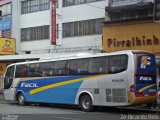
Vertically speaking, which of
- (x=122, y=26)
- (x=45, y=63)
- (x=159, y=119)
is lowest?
(x=159, y=119)

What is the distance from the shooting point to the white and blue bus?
18625mm

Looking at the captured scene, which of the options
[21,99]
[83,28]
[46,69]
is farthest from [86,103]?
[83,28]

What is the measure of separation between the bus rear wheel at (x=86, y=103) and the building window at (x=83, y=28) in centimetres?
1501

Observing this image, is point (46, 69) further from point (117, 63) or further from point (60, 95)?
point (117, 63)

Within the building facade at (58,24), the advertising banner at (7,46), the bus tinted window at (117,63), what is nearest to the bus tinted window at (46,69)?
the bus tinted window at (117,63)

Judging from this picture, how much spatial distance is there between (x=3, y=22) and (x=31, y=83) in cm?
2397

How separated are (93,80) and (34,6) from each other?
24302mm

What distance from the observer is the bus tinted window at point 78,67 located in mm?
20875

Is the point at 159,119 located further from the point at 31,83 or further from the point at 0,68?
the point at 0,68

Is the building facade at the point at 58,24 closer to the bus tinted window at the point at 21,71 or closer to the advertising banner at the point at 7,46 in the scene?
the advertising banner at the point at 7,46

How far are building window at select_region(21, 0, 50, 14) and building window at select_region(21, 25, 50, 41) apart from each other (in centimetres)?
204

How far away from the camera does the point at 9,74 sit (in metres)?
26.9

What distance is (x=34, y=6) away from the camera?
42.8m

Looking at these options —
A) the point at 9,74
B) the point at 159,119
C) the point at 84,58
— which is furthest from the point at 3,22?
the point at 159,119
